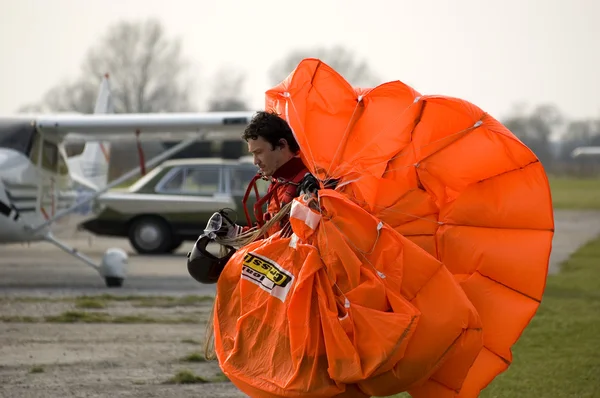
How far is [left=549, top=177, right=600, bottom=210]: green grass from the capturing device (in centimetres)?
5302

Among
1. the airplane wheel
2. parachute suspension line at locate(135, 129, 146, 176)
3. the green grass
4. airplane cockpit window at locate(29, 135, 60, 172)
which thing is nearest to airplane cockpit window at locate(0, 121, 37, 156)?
airplane cockpit window at locate(29, 135, 60, 172)

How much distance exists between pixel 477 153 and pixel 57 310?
25.1ft

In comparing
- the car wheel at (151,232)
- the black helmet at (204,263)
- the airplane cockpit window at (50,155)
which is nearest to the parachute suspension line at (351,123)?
the black helmet at (204,263)

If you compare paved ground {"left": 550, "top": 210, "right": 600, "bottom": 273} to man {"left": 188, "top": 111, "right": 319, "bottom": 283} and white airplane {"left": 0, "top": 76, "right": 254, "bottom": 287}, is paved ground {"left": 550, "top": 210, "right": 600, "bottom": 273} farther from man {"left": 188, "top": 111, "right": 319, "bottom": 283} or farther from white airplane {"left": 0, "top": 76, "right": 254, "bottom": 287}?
man {"left": 188, "top": 111, "right": 319, "bottom": 283}

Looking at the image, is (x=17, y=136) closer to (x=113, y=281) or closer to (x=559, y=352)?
(x=113, y=281)

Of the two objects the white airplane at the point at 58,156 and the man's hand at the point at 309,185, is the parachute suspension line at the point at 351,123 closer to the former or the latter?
the man's hand at the point at 309,185

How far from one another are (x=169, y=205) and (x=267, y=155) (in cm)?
1572

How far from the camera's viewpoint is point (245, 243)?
465cm

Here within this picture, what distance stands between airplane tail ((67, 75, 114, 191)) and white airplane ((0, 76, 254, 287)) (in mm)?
2674

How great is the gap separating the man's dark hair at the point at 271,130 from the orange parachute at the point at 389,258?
54 mm

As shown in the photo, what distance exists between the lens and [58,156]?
1603cm

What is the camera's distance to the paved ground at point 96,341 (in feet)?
23.5

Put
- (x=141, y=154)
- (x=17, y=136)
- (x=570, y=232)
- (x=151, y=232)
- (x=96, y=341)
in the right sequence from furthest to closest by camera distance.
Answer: (x=570, y=232), (x=151, y=232), (x=141, y=154), (x=17, y=136), (x=96, y=341)

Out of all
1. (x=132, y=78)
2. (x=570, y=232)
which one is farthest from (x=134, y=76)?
(x=570, y=232)
